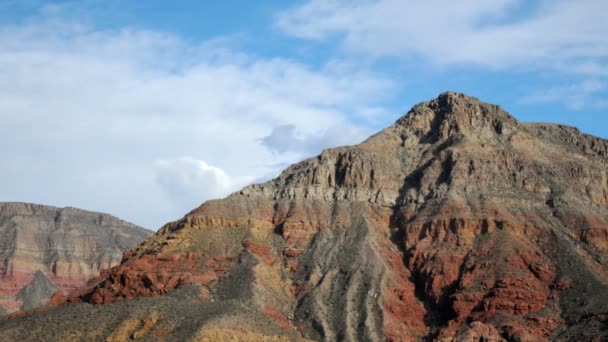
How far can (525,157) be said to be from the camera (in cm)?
17400

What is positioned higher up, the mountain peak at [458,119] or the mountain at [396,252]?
the mountain peak at [458,119]

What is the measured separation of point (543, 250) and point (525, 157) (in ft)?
83.5

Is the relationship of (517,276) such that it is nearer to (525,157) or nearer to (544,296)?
(544,296)

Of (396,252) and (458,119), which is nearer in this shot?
(396,252)

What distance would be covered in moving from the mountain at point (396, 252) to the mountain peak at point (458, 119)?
1.04 feet

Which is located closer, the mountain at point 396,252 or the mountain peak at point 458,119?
the mountain at point 396,252

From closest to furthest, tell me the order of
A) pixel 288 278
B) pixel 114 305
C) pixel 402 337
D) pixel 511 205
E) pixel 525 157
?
pixel 114 305 → pixel 402 337 → pixel 288 278 → pixel 511 205 → pixel 525 157

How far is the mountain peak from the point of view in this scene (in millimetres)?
181750

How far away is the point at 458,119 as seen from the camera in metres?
183

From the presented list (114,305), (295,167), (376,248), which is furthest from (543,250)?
(114,305)

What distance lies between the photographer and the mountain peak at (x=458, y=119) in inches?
7156

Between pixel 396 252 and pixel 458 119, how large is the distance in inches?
1341

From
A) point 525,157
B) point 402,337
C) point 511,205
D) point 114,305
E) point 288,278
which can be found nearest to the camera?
point 114,305

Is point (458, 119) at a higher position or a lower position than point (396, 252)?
higher
